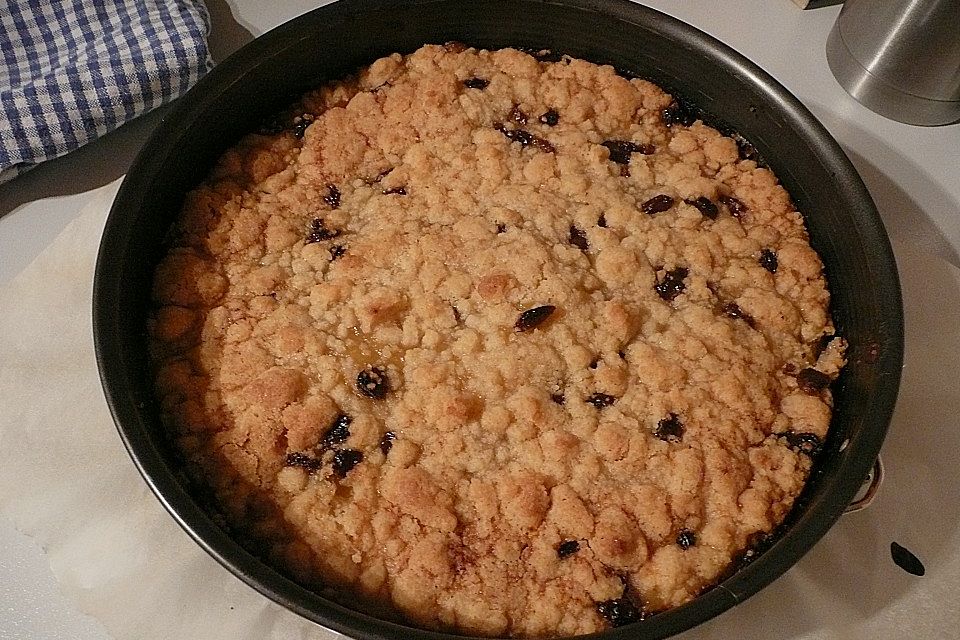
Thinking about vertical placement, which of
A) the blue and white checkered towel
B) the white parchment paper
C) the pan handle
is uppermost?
the pan handle

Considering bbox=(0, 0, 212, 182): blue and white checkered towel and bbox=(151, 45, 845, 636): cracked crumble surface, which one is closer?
bbox=(151, 45, 845, 636): cracked crumble surface

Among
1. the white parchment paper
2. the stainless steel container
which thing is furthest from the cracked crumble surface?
the stainless steel container

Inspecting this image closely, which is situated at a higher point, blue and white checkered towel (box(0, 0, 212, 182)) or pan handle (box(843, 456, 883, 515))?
pan handle (box(843, 456, 883, 515))

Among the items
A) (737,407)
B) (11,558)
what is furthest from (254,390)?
(737,407)

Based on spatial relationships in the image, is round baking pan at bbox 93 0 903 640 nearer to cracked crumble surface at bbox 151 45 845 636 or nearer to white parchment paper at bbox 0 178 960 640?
cracked crumble surface at bbox 151 45 845 636

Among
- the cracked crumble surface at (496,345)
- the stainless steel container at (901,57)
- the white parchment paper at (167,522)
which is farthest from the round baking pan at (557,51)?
the stainless steel container at (901,57)

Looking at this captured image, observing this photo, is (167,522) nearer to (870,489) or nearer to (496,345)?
(496,345)
